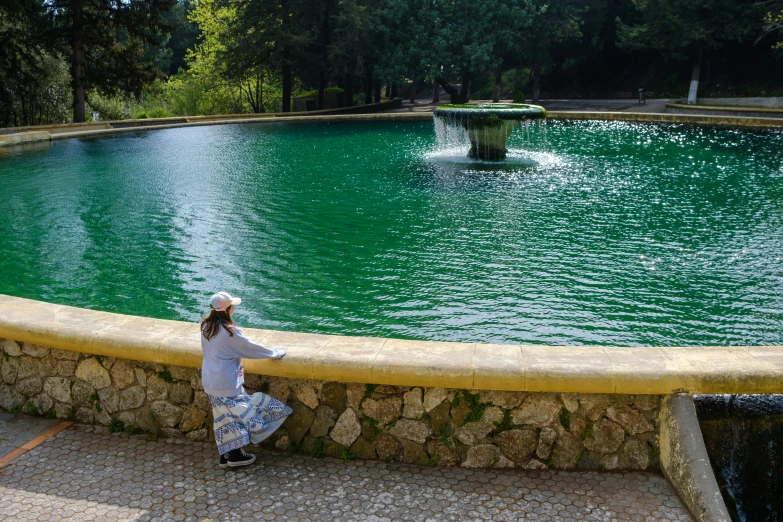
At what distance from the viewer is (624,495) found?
182 inches

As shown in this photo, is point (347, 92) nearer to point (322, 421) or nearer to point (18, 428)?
point (18, 428)

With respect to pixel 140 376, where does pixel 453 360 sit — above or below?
above

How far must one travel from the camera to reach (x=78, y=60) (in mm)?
Result: 30141

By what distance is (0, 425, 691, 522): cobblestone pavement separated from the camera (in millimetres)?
4445

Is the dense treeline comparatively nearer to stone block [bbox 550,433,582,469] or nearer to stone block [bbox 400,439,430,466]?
stone block [bbox 400,439,430,466]

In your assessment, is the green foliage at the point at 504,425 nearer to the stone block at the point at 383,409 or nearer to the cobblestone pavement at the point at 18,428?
the stone block at the point at 383,409

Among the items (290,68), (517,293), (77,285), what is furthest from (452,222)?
(290,68)

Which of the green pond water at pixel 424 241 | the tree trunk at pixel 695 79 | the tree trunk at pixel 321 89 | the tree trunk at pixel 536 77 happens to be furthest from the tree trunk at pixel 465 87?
the green pond water at pixel 424 241

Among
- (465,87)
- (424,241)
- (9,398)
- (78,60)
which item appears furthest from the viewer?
(465,87)

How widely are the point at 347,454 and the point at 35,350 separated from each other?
2.69m

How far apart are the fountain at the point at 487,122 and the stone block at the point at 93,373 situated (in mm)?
14251

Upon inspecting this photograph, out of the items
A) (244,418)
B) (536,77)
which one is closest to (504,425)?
(244,418)

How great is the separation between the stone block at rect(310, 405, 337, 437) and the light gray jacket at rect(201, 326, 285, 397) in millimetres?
623

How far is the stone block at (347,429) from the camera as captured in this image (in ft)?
16.9
